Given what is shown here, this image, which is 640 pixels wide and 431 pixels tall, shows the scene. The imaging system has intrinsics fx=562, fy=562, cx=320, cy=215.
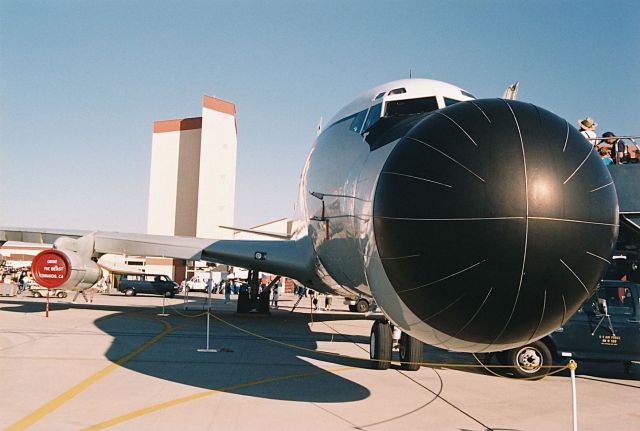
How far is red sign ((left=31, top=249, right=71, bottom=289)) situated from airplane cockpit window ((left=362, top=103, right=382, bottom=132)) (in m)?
11.2

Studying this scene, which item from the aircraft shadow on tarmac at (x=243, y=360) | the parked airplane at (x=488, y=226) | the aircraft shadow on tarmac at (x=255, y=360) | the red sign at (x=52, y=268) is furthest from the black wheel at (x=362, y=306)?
the parked airplane at (x=488, y=226)

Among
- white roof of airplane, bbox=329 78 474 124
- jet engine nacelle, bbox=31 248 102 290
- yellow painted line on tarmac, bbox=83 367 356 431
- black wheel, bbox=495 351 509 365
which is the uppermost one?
white roof of airplane, bbox=329 78 474 124

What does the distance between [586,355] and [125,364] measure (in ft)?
25.6

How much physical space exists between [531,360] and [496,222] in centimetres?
656

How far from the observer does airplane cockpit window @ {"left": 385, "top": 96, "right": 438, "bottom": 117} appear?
26.1ft

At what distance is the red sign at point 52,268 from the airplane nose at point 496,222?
13.4 m

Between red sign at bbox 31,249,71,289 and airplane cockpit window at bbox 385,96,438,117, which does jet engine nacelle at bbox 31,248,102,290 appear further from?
airplane cockpit window at bbox 385,96,438,117

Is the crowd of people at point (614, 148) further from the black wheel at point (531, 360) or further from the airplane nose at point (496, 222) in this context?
the airplane nose at point (496, 222)

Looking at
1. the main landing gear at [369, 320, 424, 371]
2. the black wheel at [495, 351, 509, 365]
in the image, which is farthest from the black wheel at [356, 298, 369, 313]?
the main landing gear at [369, 320, 424, 371]

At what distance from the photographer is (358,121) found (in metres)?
8.29

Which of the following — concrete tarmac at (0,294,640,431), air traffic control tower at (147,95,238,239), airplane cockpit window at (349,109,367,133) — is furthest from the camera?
air traffic control tower at (147,95,238,239)

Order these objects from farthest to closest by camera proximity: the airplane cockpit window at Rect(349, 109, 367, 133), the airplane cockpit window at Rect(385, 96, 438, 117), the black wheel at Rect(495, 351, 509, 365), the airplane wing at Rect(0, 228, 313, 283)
Result: the airplane wing at Rect(0, 228, 313, 283), the black wheel at Rect(495, 351, 509, 365), the airplane cockpit window at Rect(349, 109, 367, 133), the airplane cockpit window at Rect(385, 96, 438, 117)

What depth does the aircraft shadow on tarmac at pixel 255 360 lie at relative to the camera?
25.6 ft

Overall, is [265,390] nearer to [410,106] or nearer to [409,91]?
[410,106]
